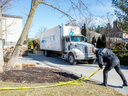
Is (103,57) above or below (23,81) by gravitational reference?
above

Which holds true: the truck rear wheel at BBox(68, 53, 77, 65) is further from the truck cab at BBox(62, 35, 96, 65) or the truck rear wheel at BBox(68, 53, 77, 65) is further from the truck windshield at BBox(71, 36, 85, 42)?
the truck windshield at BBox(71, 36, 85, 42)

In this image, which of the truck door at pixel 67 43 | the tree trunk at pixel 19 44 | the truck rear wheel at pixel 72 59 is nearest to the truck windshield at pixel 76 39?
the truck door at pixel 67 43

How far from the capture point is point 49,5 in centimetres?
731

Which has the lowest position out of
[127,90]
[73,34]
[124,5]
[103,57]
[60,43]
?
[127,90]

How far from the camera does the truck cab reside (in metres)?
10.2

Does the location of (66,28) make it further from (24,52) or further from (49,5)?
(24,52)

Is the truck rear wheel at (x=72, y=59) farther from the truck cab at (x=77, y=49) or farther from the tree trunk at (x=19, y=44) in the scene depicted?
the tree trunk at (x=19, y=44)

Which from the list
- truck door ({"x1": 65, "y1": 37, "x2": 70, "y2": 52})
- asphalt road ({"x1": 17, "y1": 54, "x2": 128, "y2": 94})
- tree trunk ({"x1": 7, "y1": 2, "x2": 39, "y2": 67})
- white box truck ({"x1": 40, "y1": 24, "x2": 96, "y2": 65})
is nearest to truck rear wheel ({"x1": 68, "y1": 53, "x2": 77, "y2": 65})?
white box truck ({"x1": 40, "y1": 24, "x2": 96, "y2": 65})

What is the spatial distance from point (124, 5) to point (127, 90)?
9.28 m

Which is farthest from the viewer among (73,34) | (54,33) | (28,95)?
(54,33)

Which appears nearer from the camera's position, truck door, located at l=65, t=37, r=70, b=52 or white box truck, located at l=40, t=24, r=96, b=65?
white box truck, located at l=40, t=24, r=96, b=65

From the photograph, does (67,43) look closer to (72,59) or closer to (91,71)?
(72,59)

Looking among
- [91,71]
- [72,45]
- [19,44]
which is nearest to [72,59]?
[72,45]

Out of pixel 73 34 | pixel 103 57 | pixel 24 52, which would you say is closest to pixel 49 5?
pixel 103 57
